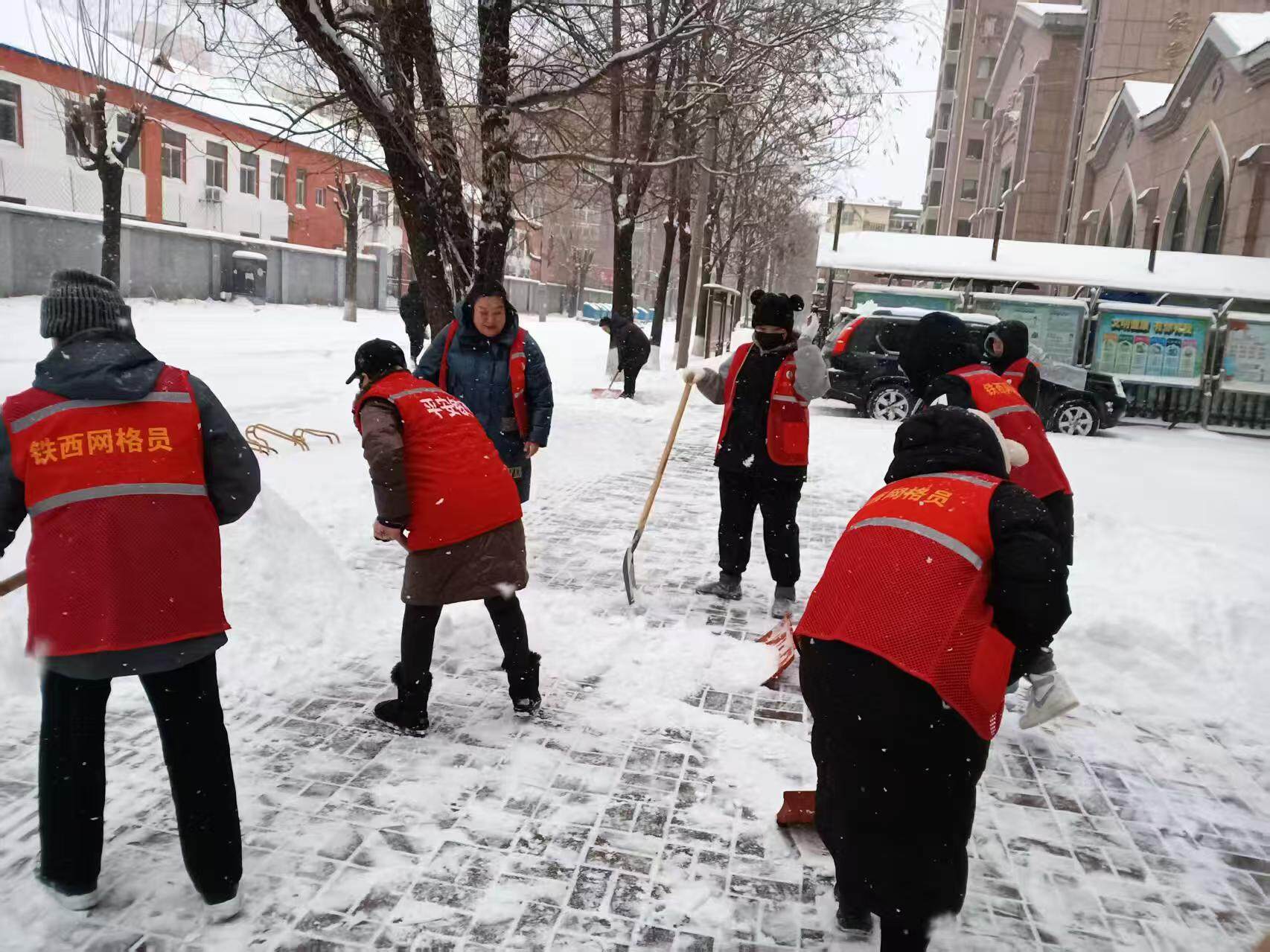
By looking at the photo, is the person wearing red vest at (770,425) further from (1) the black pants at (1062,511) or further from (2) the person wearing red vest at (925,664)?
(2) the person wearing red vest at (925,664)

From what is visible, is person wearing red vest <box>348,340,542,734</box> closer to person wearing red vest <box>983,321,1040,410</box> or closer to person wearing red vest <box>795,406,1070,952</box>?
person wearing red vest <box>795,406,1070,952</box>

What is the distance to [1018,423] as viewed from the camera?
383 cm

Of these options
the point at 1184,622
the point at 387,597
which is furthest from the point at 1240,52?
the point at 387,597

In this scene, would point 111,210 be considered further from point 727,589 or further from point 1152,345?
point 1152,345

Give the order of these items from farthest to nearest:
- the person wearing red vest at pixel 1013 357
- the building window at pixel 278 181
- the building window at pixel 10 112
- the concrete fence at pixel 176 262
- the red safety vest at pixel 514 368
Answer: the building window at pixel 278 181
the building window at pixel 10 112
the concrete fence at pixel 176 262
the red safety vest at pixel 514 368
the person wearing red vest at pixel 1013 357

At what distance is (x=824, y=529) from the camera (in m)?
7.42

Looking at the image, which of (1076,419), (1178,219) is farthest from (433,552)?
(1178,219)

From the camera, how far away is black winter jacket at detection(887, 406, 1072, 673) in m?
1.97

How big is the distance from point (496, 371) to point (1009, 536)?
135 inches

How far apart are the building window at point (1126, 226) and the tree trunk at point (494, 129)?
77.4 feet

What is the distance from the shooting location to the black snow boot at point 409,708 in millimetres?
3580

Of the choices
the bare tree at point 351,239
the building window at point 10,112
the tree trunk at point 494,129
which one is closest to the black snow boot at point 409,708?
the tree trunk at point 494,129

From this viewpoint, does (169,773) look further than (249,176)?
No

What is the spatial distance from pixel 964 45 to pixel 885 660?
7234 cm
